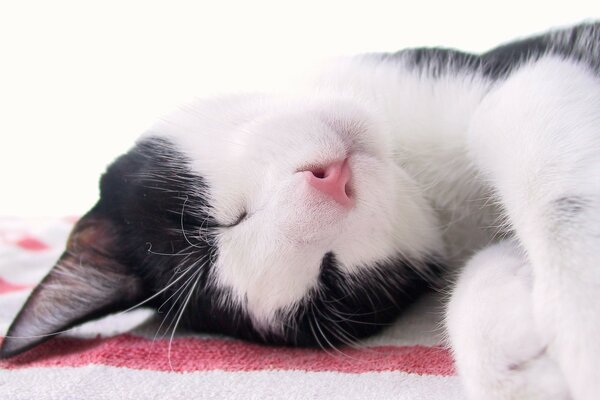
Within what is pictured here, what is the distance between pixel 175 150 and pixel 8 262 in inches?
32.2

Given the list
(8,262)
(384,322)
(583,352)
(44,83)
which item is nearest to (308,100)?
(384,322)

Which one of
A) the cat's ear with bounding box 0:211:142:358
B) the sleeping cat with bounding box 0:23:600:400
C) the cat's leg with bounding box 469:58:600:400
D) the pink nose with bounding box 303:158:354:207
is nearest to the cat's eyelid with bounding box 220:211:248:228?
the sleeping cat with bounding box 0:23:600:400

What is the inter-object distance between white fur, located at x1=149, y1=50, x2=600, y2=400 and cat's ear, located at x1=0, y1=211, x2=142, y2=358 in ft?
0.66

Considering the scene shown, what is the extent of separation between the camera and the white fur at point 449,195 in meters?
0.58

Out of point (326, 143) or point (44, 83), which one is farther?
point (44, 83)

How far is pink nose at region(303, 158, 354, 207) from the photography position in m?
0.79

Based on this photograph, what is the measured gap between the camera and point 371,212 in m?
0.86

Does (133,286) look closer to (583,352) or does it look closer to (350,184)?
(350,184)

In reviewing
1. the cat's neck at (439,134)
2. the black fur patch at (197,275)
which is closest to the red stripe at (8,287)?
the black fur patch at (197,275)

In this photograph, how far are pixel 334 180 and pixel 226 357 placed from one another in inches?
12.3

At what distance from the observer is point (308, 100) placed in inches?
37.6

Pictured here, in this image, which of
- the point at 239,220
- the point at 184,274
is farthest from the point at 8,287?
the point at 239,220

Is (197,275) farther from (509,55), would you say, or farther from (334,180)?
(509,55)

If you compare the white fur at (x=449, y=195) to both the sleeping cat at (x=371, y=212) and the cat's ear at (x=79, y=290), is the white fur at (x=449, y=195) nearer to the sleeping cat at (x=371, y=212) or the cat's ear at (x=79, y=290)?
the sleeping cat at (x=371, y=212)
